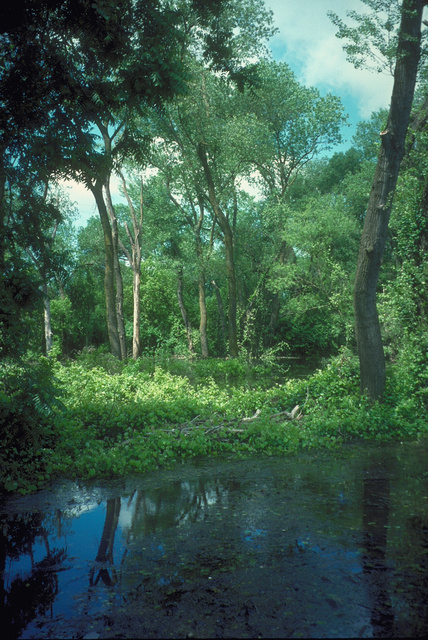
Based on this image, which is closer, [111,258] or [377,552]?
[377,552]

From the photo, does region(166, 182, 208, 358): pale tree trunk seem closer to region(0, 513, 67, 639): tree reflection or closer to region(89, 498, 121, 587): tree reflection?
region(89, 498, 121, 587): tree reflection

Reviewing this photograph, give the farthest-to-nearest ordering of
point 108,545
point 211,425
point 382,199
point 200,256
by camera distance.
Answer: point 200,256, point 382,199, point 211,425, point 108,545

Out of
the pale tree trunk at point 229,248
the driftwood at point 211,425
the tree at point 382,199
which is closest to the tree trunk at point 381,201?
the tree at point 382,199

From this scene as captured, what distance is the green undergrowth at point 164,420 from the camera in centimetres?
716

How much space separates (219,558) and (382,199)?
30.1 feet

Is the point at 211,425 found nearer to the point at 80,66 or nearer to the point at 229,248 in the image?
the point at 80,66

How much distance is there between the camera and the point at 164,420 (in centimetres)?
1008

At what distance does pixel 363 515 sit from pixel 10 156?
24.8ft

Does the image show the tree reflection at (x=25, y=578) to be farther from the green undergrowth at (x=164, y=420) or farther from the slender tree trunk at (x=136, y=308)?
the slender tree trunk at (x=136, y=308)

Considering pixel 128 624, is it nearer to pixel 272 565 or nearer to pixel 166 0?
pixel 272 565

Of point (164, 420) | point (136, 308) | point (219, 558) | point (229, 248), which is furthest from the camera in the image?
point (136, 308)

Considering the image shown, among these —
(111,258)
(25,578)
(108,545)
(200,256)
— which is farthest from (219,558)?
(200,256)

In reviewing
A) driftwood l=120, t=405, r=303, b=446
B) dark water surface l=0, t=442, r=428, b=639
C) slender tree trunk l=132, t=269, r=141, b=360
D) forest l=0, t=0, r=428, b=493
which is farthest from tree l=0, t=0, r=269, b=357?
slender tree trunk l=132, t=269, r=141, b=360

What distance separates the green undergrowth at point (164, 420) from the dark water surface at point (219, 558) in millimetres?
668
